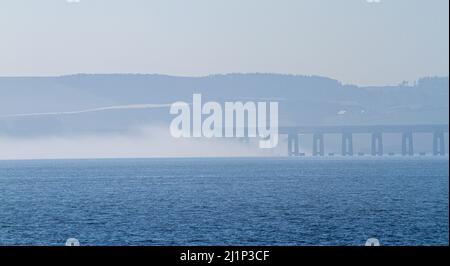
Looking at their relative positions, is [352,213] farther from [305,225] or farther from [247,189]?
[247,189]

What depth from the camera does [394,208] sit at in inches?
2842

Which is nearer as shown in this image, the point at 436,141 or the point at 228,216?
the point at 228,216

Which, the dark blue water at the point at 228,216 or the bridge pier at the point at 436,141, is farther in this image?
the bridge pier at the point at 436,141

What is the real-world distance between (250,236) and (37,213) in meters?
23.4

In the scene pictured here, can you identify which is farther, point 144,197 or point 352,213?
point 144,197

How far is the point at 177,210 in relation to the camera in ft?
228

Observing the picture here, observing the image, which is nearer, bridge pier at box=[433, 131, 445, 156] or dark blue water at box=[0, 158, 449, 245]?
dark blue water at box=[0, 158, 449, 245]

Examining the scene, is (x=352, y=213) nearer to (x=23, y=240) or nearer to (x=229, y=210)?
(x=229, y=210)
